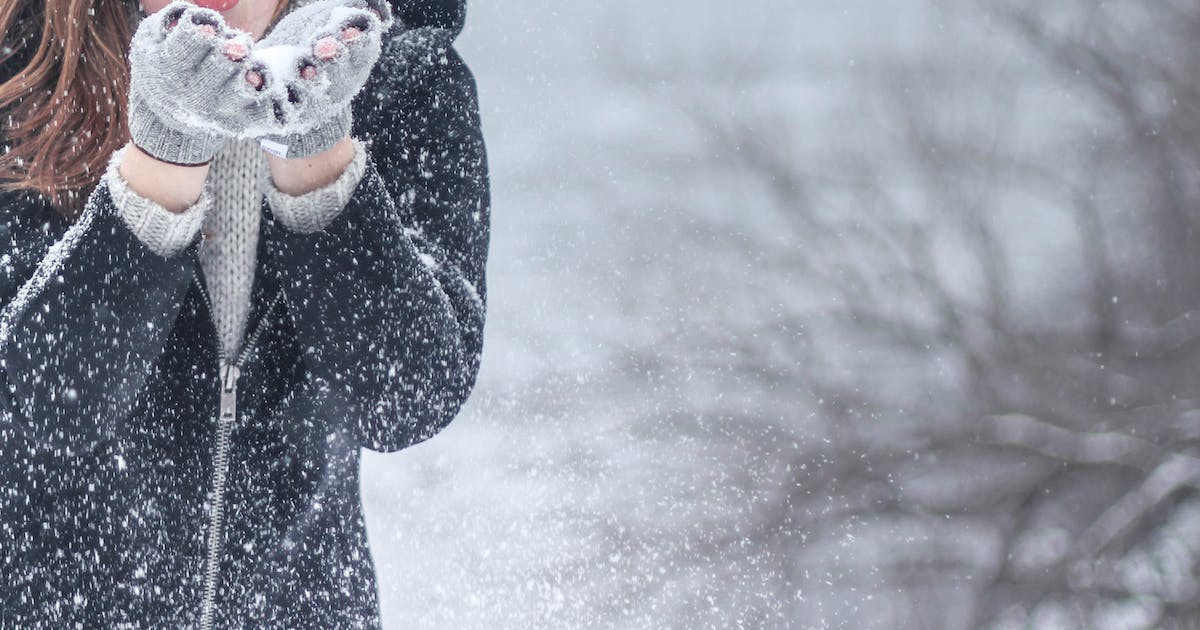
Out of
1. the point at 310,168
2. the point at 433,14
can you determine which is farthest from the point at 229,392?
the point at 433,14

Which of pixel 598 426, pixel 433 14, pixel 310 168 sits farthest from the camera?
pixel 598 426

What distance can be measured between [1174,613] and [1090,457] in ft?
3.24

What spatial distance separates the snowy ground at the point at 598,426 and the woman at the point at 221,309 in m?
5.79

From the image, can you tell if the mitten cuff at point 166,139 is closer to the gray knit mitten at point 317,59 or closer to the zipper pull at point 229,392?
the gray knit mitten at point 317,59

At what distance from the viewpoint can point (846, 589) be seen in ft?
21.5

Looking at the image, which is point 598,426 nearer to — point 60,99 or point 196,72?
point 60,99

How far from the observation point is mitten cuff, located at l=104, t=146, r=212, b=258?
0.70 meters

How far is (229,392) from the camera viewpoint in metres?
0.78

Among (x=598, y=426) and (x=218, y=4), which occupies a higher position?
(x=218, y=4)

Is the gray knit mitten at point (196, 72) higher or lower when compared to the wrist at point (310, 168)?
higher

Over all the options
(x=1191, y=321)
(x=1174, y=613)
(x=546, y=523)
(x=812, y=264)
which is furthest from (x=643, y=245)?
(x=1174, y=613)

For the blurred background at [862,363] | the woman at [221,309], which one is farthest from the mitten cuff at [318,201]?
the blurred background at [862,363]

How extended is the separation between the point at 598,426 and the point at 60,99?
22.2 feet

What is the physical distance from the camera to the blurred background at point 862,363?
21.2 feet
